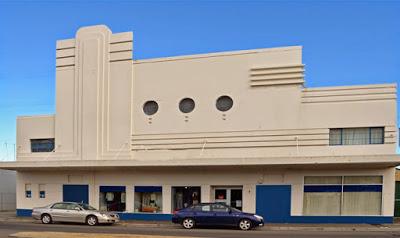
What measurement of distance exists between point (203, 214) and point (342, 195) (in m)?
7.36

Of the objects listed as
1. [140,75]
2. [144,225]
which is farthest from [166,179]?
[140,75]

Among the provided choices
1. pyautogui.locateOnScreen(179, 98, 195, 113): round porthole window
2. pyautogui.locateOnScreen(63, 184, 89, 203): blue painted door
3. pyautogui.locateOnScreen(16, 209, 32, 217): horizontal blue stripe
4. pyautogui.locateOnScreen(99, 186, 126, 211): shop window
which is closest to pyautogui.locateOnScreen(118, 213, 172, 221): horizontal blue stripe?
pyautogui.locateOnScreen(99, 186, 126, 211): shop window

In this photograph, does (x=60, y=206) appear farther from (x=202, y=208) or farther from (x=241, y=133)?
(x=241, y=133)

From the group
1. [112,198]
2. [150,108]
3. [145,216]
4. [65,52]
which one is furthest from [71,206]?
[65,52]

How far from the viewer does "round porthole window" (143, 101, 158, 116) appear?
25.0 meters

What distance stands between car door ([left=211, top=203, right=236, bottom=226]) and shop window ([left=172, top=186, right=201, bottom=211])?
4.10 m

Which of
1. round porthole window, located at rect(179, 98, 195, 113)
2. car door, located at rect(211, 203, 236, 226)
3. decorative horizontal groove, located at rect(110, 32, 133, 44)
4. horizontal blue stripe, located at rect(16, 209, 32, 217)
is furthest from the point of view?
horizontal blue stripe, located at rect(16, 209, 32, 217)

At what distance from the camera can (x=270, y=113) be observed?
2305 cm

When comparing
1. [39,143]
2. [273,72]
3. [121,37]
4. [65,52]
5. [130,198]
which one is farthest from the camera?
[39,143]

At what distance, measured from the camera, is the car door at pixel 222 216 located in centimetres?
1972

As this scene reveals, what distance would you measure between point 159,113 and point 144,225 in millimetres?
6348

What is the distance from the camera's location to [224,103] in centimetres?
2400

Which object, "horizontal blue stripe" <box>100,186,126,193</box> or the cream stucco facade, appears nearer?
the cream stucco facade

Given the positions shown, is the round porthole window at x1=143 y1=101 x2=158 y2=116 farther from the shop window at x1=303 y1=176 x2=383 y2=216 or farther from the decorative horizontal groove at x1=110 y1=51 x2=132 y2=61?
the shop window at x1=303 y1=176 x2=383 y2=216
